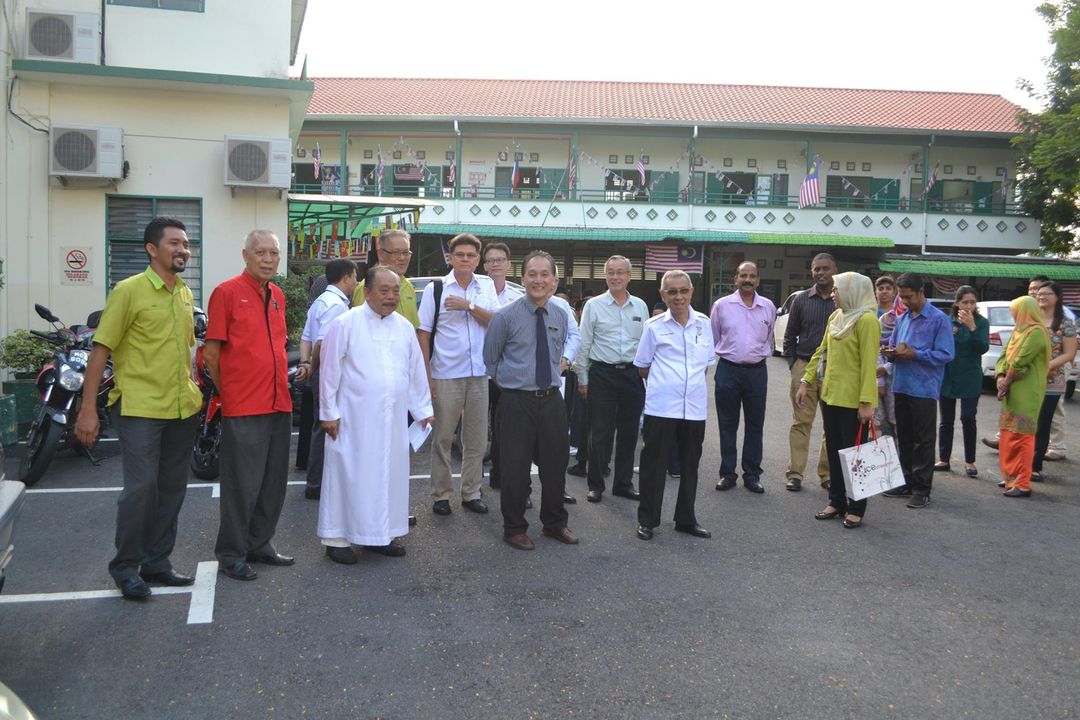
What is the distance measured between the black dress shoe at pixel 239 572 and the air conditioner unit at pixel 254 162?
8137 millimetres

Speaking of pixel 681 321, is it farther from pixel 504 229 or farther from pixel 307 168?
pixel 307 168

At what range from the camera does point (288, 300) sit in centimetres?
1286

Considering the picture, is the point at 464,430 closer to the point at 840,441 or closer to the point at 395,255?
the point at 395,255

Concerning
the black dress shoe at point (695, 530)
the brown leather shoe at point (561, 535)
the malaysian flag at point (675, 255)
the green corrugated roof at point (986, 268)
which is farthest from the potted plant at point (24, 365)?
the green corrugated roof at point (986, 268)

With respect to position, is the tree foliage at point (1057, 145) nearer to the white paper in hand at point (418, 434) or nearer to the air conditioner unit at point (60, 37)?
the air conditioner unit at point (60, 37)

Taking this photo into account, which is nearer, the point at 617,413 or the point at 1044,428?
the point at 617,413

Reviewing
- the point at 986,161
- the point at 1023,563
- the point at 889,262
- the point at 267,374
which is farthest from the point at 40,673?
the point at 986,161

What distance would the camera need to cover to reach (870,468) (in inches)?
241

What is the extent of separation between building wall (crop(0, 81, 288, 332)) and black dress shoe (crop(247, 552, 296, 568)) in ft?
26.2

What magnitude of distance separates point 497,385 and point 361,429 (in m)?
1.15

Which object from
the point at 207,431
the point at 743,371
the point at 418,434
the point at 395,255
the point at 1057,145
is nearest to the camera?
the point at 418,434

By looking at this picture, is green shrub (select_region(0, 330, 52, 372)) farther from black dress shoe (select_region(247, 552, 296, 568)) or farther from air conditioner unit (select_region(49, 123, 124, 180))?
black dress shoe (select_region(247, 552, 296, 568))

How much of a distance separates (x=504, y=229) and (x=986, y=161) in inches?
643

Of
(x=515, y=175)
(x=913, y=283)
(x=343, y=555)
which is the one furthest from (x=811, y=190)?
(x=343, y=555)
